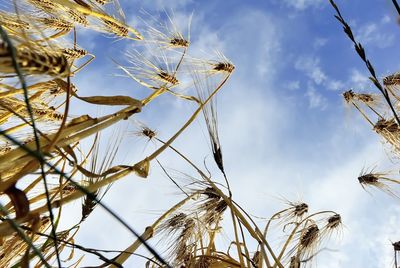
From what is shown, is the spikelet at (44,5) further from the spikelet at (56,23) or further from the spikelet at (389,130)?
the spikelet at (389,130)

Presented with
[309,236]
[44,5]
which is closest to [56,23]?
[44,5]

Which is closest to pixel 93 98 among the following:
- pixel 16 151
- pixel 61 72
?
pixel 16 151

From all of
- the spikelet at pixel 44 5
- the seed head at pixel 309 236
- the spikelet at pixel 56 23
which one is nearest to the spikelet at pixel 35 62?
the spikelet at pixel 44 5

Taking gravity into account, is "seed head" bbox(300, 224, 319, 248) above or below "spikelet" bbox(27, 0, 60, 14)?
below

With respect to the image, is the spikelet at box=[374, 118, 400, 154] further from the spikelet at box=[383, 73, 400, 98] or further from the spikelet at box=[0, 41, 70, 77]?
the spikelet at box=[0, 41, 70, 77]

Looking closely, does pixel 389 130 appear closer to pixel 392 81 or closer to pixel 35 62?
pixel 392 81

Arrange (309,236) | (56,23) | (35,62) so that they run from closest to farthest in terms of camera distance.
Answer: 1. (35,62)
2. (309,236)
3. (56,23)

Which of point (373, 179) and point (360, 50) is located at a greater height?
point (360, 50)

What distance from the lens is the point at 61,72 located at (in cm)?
63

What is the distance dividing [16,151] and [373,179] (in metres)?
1.97

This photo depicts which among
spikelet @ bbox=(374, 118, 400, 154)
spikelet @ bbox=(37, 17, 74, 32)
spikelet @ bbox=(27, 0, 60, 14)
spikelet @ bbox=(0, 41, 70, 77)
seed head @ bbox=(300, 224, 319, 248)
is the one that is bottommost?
seed head @ bbox=(300, 224, 319, 248)

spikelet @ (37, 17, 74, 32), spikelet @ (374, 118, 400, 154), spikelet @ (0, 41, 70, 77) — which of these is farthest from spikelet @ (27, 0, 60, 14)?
spikelet @ (374, 118, 400, 154)

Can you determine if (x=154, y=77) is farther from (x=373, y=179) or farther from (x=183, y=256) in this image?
(x=373, y=179)

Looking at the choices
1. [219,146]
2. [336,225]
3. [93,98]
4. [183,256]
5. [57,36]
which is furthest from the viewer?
[57,36]
